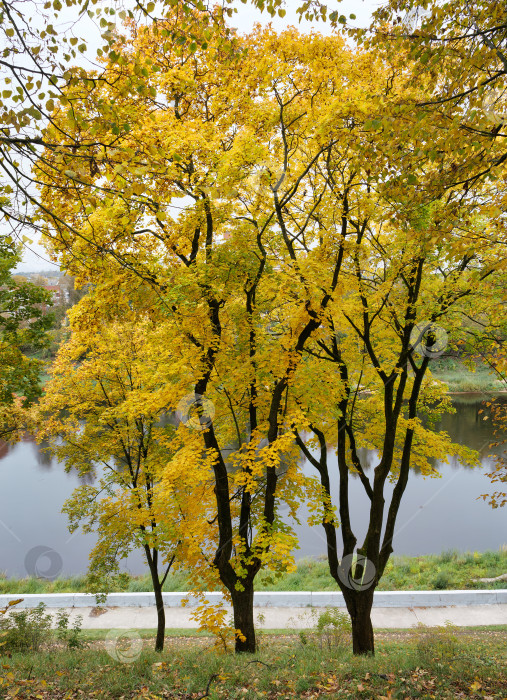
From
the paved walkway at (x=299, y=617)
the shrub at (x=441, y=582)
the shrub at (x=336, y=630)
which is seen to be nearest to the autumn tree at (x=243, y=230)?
the shrub at (x=336, y=630)

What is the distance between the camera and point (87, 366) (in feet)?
33.2

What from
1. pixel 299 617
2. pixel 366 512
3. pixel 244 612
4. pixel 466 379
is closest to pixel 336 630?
pixel 299 617

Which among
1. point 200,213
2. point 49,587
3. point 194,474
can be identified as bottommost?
point 49,587

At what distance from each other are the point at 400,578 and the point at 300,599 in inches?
130

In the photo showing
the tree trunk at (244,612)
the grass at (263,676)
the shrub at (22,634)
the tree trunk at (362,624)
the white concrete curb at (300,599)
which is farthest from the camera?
the white concrete curb at (300,599)

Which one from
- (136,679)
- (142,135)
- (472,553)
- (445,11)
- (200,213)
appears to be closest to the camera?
(445,11)

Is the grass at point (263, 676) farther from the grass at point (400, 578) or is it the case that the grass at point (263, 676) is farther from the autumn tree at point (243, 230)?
the grass at point (400, 578)

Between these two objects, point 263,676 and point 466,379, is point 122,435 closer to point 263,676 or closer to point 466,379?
point 263,676

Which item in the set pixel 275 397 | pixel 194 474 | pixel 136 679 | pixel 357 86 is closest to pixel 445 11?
pixel 357 86

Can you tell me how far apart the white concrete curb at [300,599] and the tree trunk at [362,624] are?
14.2 ft

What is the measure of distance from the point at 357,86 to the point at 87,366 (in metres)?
7.49

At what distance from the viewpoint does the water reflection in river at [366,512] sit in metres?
15.8

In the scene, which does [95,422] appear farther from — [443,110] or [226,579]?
[443,110]

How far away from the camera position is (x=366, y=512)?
17.6 metres
